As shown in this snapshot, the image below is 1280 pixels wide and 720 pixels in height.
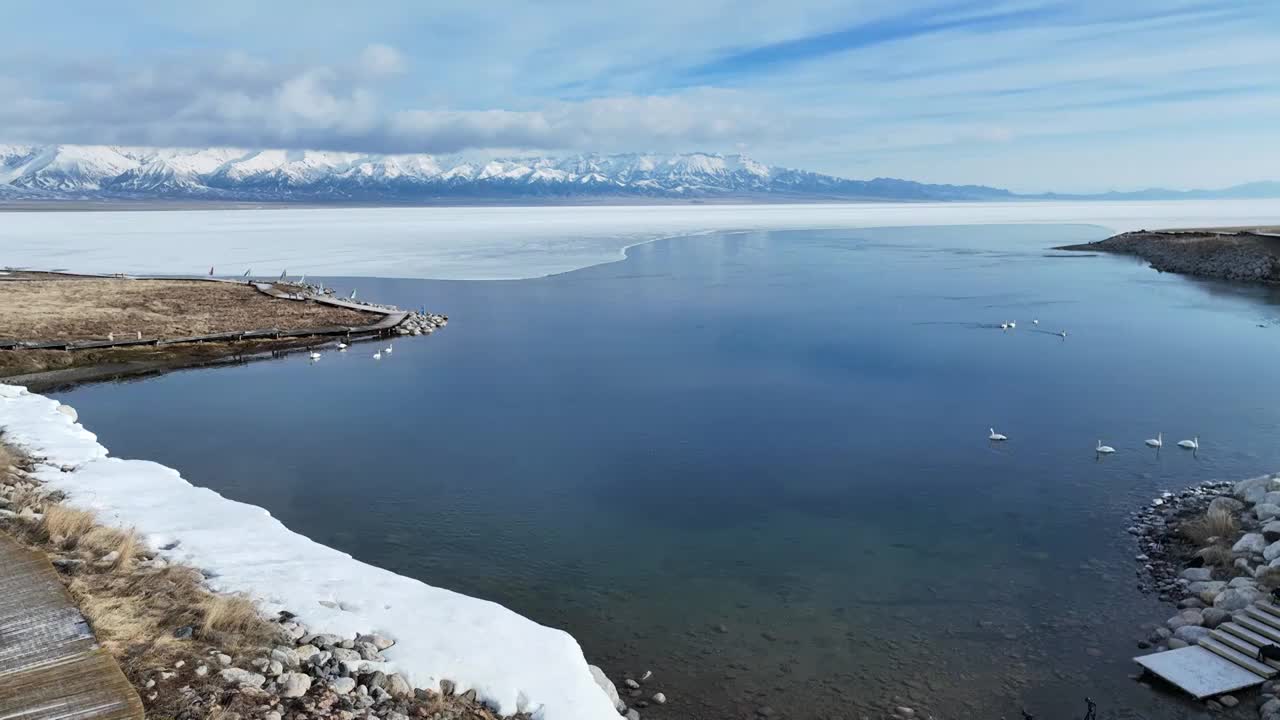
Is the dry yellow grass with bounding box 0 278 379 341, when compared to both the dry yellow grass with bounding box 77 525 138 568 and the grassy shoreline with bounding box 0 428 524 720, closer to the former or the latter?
the dry yellow grass with bounding box 77 525 138 568

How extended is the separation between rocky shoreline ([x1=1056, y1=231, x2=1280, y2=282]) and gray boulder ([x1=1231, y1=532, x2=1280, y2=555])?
48707 millimetres

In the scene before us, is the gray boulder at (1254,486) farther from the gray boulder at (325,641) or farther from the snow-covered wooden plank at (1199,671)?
the gray boulder at (325,641)

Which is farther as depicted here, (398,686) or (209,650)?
(398,686)

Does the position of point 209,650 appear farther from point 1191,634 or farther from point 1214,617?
point 1214,617

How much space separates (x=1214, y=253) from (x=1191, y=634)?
58.8 metres

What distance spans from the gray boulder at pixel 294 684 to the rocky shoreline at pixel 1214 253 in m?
59.7

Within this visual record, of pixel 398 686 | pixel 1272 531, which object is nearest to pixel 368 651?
pixel 398 686

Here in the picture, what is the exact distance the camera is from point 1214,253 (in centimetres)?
5956

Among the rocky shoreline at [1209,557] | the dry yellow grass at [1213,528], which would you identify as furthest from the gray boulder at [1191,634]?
the dry yellow grass at [1213,528]

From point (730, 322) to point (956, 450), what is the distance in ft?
57.4

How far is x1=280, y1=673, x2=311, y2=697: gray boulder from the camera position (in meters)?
7.84

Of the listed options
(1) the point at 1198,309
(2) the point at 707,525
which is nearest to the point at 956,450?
(2) the point at 707,525

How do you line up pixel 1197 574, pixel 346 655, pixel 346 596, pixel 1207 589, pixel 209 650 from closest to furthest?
pixel 209 650, pixel 346 655, pixel 346 596, pixel 1207 589, pixel 1197 574

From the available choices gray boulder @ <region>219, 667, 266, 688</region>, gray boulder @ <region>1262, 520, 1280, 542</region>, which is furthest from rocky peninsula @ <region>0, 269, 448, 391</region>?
gray boulder @ <region>1262, 520, 1280, 542</region>
